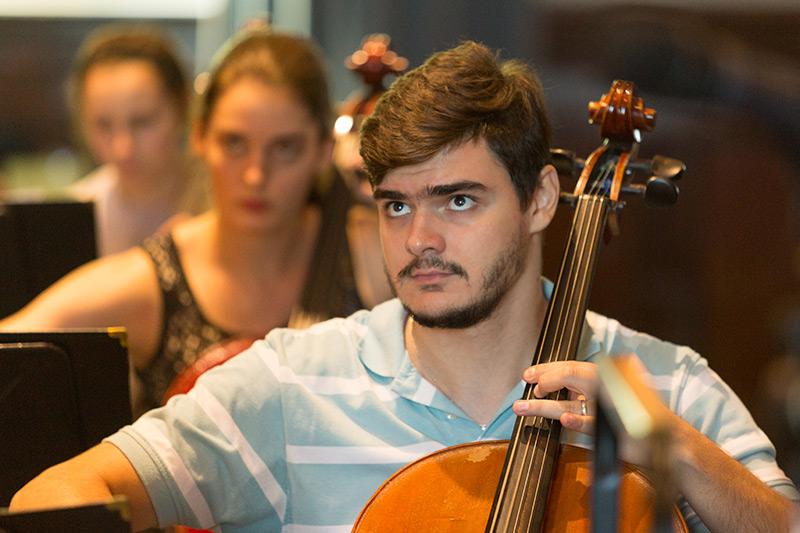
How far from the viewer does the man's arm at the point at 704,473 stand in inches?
56.1

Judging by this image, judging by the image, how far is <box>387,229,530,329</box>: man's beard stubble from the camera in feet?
5.20

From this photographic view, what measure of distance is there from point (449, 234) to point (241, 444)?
39 centimetres

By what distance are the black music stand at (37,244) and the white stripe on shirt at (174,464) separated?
25.2 inches

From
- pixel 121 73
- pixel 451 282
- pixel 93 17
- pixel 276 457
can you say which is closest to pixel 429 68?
pixel 451 282

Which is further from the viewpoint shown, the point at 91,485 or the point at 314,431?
the point at 314,431

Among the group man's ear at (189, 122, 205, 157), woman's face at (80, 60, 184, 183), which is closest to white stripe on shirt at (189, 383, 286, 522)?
man's ear at (189, 122, 205, 157)

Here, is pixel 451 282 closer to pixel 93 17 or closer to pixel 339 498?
pixel 339 498

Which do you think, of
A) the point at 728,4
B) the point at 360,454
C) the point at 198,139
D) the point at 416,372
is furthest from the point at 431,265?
the point at 728,4

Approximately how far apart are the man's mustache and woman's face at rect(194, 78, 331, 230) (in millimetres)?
1039

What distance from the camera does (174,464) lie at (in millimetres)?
1539

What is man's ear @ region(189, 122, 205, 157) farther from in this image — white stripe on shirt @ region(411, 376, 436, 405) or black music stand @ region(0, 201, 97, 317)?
white stripe on shirt @ region(411, 376, 436, 405)

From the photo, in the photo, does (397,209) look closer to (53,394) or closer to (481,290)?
(481,290)

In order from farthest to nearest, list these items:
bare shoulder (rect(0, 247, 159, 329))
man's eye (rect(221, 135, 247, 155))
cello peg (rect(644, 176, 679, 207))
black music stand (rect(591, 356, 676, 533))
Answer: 1. man's eye (rect(221, 135, 247, 155))
2. bare shoulder (rect(0, 247, 159, 329))
3. cello peg (rect(644, 176, 679, 207))
4. black music stand (rect(591, 356, 676, 533))

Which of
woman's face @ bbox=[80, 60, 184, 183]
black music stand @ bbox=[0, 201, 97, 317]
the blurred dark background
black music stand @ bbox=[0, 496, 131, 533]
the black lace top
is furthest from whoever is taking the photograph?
the blurred dark background
